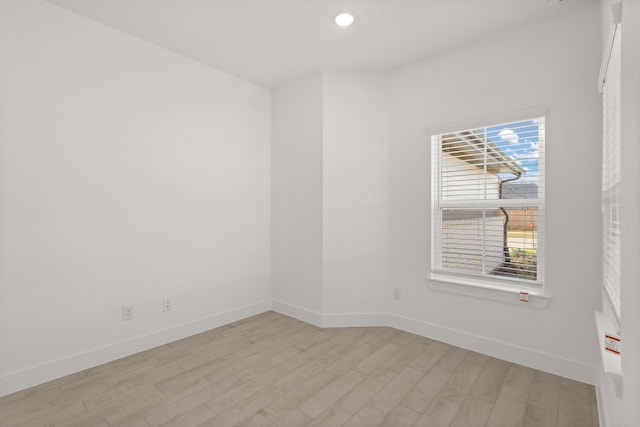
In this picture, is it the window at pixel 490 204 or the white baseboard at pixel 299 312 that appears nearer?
the window at pixel 490 204

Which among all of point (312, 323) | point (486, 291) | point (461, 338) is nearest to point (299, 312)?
point (312, 323)

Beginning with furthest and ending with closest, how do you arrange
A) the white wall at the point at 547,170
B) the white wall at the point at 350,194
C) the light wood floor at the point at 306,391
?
the white wall at the point at 350,194
the white wall at the point at 547,170
the light wood floor at the point at 306,391

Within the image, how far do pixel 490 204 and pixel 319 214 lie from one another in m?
1.62

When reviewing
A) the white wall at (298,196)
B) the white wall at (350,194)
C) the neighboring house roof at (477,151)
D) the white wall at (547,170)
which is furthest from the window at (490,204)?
the white wall at (298,196)

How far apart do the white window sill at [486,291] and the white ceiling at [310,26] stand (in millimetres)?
2127

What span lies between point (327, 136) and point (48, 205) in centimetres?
244

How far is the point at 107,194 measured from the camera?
104 inches

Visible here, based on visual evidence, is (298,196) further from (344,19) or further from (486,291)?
(486,291)

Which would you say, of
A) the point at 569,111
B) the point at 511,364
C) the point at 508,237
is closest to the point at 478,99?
the point at 569,111

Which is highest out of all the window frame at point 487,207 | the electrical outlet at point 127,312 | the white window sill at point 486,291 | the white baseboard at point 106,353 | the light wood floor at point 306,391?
the window frame at point 487,207

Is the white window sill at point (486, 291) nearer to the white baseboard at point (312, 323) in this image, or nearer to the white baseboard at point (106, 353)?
the white baseboard at point (312, 323)

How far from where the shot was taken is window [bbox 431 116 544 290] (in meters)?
2.57

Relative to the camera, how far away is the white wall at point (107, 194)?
224 centimetres

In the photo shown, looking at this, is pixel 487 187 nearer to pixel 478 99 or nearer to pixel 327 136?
pixel 478 99
